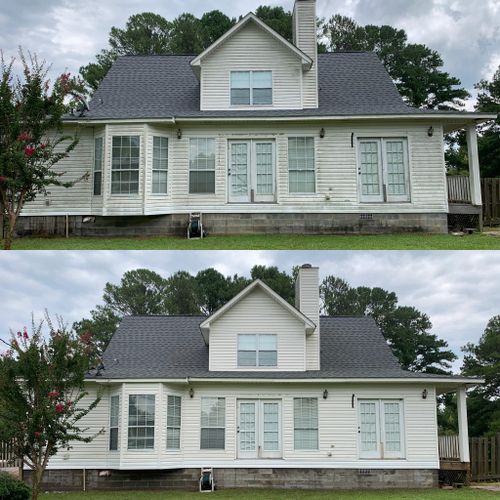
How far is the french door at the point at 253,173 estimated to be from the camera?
23.0 meters

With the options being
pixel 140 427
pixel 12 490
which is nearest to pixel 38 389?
pixel 12 490

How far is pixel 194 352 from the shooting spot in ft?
77.4

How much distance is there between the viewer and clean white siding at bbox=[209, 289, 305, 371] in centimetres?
2234

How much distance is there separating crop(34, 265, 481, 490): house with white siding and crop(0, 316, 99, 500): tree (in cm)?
451

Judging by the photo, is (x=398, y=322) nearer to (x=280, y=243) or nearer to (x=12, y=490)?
(x=280, y=243)

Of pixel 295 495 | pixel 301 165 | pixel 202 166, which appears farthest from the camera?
pixel 202 166

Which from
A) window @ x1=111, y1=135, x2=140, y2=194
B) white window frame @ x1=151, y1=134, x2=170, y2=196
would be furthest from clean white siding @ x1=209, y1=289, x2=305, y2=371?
window @ x1=111, y1=135, x2=140, y2=194

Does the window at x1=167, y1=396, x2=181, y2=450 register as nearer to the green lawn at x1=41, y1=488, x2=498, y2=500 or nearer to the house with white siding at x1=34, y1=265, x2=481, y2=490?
the house with white siding at x1=34, y1=265, x2=481, y2=490

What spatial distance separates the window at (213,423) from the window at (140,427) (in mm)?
1444

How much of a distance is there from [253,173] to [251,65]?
3410 mm

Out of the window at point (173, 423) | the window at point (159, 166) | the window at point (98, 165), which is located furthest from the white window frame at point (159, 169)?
the window at point (173, 423)

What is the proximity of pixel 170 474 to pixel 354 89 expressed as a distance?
12.9 m

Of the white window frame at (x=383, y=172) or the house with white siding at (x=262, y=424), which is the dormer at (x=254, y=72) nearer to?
the white window frame at (x=383, y=172)

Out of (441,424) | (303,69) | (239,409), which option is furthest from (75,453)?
(441,424)
